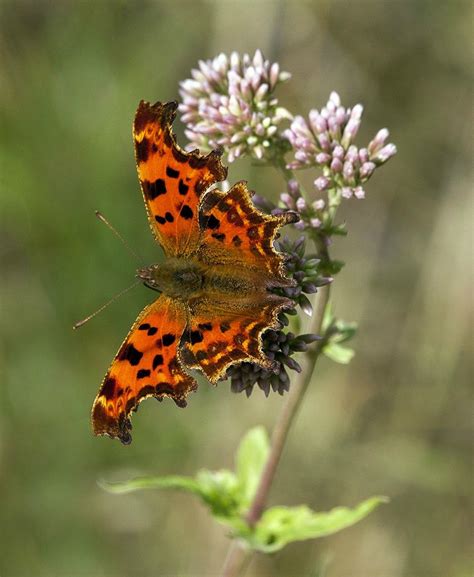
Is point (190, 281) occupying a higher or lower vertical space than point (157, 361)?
higher

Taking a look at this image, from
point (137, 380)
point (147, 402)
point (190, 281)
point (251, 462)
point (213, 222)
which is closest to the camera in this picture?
point (137, 380)

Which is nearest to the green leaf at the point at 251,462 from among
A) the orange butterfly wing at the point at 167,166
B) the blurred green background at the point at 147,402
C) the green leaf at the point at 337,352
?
the green leaf at the point at 337,352

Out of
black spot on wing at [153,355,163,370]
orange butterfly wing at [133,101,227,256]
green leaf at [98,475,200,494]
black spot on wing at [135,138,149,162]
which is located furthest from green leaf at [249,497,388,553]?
black spot on wing at [135,138,149,162]

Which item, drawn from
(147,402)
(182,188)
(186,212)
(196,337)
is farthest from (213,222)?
(147,402)

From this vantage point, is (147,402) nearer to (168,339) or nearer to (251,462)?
(251,462)

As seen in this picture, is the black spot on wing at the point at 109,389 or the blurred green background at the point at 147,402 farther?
the blurred green background at the point at 147,402

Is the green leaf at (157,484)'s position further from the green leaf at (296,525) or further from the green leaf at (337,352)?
the green leaf at (337,352)
